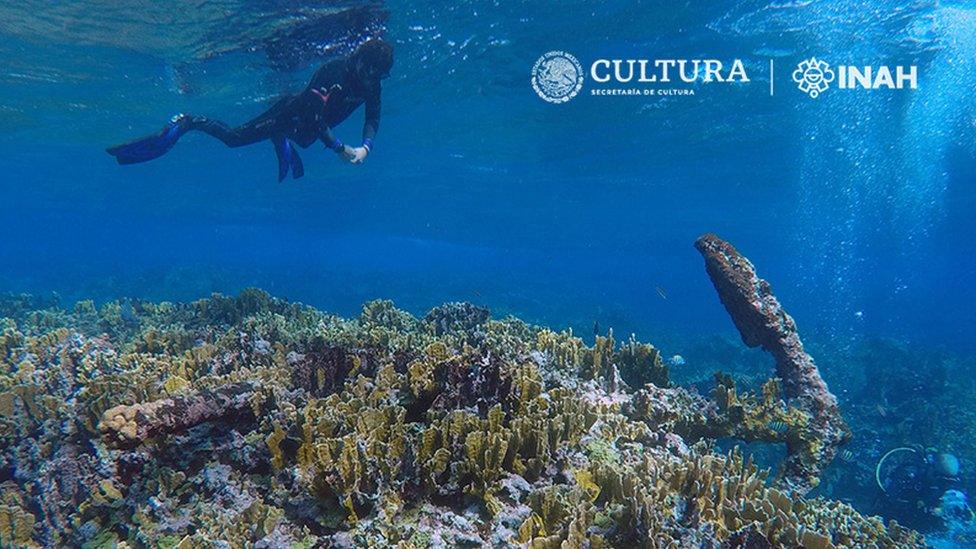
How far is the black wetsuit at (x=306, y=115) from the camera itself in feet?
36.4

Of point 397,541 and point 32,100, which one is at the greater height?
point 32,100

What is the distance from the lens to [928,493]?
33.8ft

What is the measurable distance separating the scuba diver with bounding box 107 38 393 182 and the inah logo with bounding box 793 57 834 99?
16.1m

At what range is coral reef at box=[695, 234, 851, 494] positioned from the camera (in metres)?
6.25

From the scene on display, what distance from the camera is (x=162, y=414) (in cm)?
434

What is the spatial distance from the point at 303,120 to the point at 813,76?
19027 millimetres

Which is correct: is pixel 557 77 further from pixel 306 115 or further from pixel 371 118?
pixel 306 115

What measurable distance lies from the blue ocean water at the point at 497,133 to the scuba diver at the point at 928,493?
4.03 m

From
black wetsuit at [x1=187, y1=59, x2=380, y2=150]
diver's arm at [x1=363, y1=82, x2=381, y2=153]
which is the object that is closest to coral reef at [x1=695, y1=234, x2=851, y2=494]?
diver's arm at [x1=363, y1=82, x2=381, y2=153]

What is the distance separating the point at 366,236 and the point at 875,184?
67940 mm

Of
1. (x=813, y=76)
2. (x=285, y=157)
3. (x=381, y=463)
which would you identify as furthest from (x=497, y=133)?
(x=381, y=463)

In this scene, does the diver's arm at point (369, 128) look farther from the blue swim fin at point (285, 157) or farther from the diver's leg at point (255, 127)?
the blue swim fin at point (285, 157)

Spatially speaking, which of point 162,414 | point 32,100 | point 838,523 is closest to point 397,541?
point 162,414

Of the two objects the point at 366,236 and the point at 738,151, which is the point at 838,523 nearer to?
the point at 738,151
